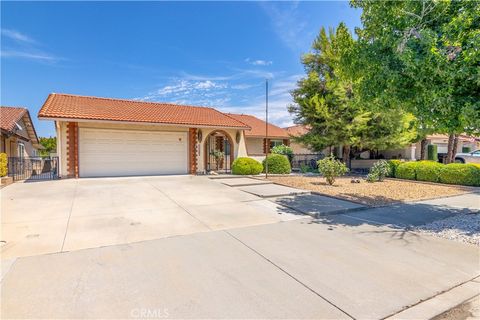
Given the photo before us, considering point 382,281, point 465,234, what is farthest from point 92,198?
point 465,234

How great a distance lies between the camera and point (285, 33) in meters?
13.6

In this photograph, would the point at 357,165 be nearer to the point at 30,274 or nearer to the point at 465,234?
the point at 465,234

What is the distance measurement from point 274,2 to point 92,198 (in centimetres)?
1057

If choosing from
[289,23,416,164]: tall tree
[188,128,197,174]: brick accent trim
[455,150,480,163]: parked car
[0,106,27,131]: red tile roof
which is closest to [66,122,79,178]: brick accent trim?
[0,106,27,131]: red tile roof

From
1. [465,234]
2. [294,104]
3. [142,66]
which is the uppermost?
[142,66]

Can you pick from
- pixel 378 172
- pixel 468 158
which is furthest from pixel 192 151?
pixel 468 158

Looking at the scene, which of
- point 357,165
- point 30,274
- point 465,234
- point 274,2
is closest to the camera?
point 30,274

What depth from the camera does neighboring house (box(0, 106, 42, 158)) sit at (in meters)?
15.6

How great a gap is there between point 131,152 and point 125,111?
104 inches

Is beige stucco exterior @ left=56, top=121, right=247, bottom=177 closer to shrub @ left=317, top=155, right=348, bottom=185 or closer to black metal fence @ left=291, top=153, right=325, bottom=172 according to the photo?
black metal fence @ left=291, top=153, right=325, bottom=172

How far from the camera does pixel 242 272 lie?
142 inches

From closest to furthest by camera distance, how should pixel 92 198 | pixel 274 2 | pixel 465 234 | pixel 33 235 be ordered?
pixel 33 235 < pixel 465 234 < pixel 92 198 < pixel 274 2

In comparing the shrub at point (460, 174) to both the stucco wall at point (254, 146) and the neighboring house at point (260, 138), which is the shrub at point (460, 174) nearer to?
the neighboring house at point (260, 138)

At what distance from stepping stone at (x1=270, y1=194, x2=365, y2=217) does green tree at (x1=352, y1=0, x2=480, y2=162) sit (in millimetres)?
3182
